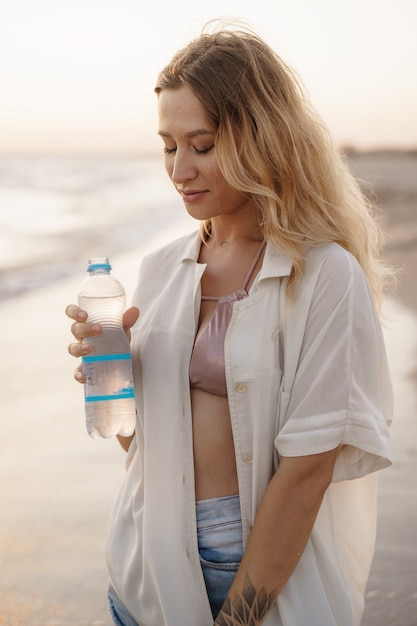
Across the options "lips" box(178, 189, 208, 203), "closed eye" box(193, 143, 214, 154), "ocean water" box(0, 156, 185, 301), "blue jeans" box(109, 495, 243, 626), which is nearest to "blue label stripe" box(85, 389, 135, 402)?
"blue jeans" box(109, 495, 243, 626)

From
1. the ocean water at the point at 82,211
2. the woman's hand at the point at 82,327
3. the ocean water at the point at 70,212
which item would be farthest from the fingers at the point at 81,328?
the ocean water at the point at 70,212

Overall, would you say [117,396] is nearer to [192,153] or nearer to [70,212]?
[192,153]

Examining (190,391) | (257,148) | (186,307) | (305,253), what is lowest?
(190,391)

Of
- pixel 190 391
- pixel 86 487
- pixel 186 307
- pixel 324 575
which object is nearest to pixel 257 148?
pixel 186 307

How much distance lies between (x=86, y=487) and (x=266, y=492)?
3.03 metres

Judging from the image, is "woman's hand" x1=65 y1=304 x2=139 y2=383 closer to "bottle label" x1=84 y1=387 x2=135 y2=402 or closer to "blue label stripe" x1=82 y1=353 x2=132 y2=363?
"blue label stripe" x1=82 y1=353 x2=132 y2=363

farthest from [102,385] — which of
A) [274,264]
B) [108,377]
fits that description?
[274,264]

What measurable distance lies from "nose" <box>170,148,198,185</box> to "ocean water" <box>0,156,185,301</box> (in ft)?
28.8

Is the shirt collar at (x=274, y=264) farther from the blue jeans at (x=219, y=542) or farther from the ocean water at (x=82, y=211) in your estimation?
the ocean water at (x=82, y=211)

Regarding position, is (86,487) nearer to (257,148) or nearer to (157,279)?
(157,279)

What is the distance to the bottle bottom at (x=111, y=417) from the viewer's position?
2670mm

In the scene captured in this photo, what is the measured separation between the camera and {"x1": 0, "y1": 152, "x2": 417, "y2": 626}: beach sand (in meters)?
4.12

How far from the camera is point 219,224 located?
2.85 meters

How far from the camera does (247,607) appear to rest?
244 centimetres
